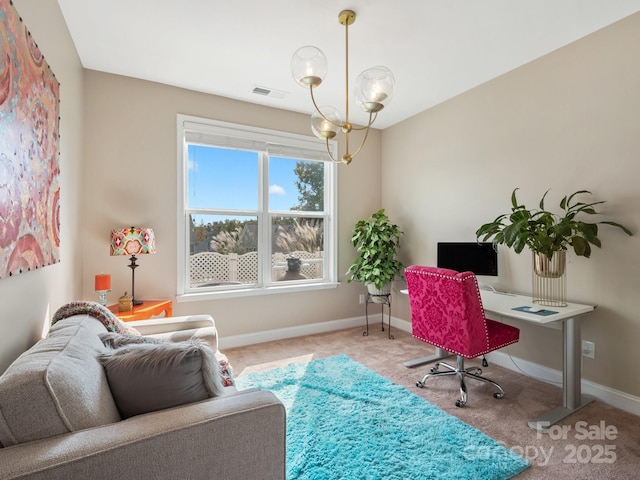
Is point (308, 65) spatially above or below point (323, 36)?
below

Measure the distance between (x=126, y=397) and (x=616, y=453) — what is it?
2.50 meters

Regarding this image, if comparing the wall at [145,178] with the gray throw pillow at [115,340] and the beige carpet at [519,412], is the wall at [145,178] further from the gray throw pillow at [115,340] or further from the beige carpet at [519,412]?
the gray throw pillow at [115,340]

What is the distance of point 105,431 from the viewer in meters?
0.90

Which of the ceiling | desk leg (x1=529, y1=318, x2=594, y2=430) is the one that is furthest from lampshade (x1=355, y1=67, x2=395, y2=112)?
desk leg (x1=529, y1=318, x2=594, y2=430)

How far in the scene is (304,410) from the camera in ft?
7.29

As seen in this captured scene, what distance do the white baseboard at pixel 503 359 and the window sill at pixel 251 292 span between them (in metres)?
0.44

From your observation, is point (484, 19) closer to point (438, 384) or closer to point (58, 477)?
point (438, 384)

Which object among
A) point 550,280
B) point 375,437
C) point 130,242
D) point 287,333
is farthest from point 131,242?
point 550,280

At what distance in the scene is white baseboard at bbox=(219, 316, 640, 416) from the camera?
2.27 metres

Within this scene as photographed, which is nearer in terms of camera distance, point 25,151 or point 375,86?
point 25,151

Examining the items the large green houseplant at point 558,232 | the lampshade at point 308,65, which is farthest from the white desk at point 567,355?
the lampshade at point 308,65

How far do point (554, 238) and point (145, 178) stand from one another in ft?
11.3

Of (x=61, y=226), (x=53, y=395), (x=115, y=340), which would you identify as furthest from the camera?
(x=61, y=226)

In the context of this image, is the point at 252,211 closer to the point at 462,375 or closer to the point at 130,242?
the point at 130,242
